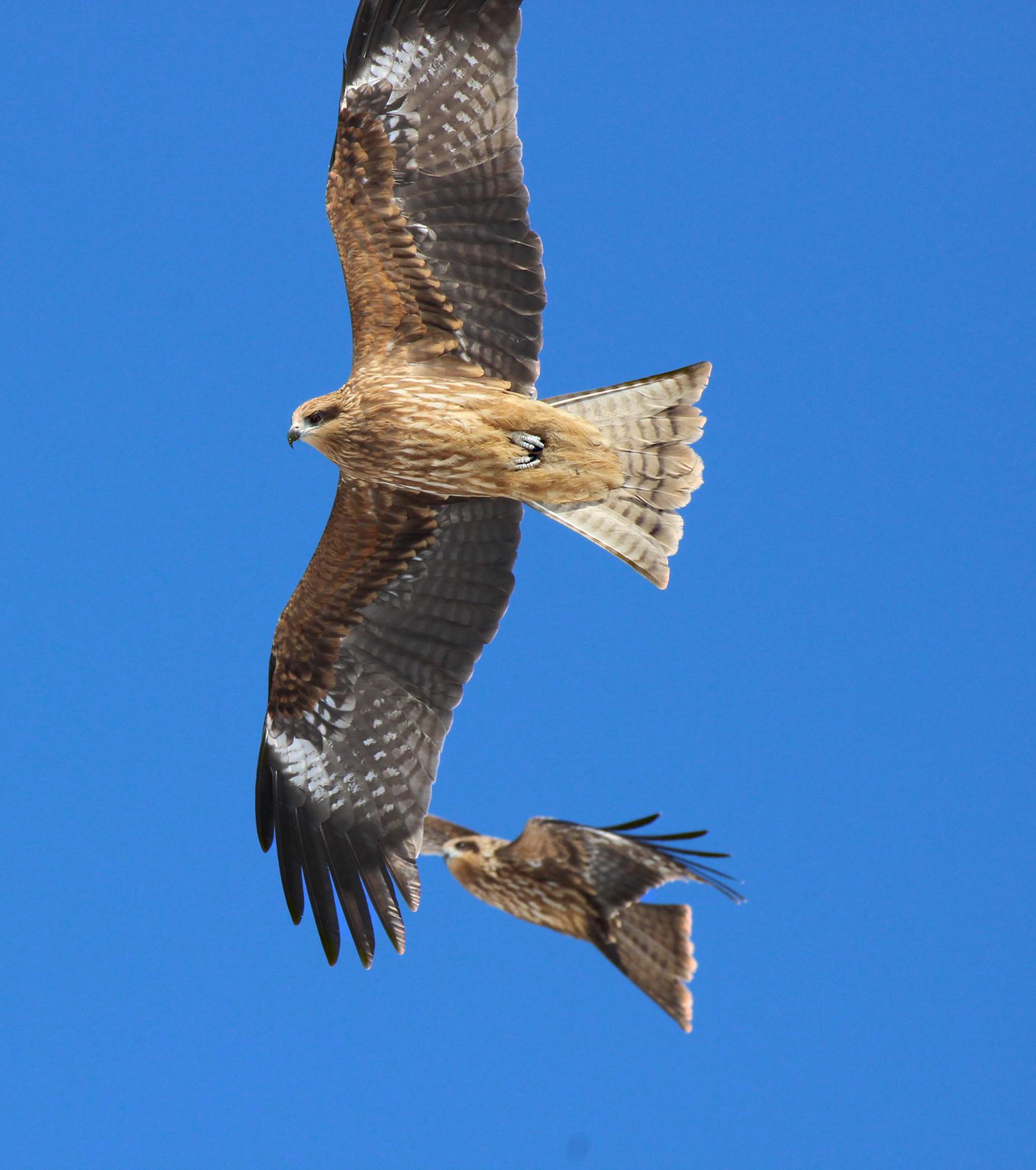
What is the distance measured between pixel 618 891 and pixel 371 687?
4.12 ft

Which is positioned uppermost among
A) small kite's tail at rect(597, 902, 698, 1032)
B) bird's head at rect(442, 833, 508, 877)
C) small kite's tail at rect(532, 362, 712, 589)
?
small kite's tail at rect(532, 362, 712, 589)

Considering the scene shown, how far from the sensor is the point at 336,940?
6.24 meters

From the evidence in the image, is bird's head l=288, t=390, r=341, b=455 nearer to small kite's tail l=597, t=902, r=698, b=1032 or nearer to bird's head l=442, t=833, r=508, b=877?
Result: bird's head l=442, t=833, r=508, b=877

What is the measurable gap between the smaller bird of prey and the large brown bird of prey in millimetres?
566

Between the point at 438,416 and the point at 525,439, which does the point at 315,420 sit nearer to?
the point at 438,416

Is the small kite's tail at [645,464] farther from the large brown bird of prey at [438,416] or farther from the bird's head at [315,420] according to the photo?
the bird's head at [315,420]

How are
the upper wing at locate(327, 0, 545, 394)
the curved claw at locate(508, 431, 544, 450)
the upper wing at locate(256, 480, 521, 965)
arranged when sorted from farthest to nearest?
the upper wing at locate(256, 480, 521, 965)
the curved claw at locate(508, 431, 544, 450)
the upper wing at locate(327, 0, 545, 394)

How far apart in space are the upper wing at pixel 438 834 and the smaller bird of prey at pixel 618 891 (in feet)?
1.51

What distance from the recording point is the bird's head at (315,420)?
575cm

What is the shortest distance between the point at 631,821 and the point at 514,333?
192 centimetres

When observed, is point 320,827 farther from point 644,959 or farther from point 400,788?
point 644,959

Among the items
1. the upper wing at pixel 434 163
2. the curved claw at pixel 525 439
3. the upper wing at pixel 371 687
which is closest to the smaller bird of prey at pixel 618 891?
the upper wing at pixel 371 687

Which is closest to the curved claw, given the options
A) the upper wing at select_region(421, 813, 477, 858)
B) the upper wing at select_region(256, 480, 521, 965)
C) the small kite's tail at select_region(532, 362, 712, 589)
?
the small kite's tail at select_region(532, 362, 712, 589)

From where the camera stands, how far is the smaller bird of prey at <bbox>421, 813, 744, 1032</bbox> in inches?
250
